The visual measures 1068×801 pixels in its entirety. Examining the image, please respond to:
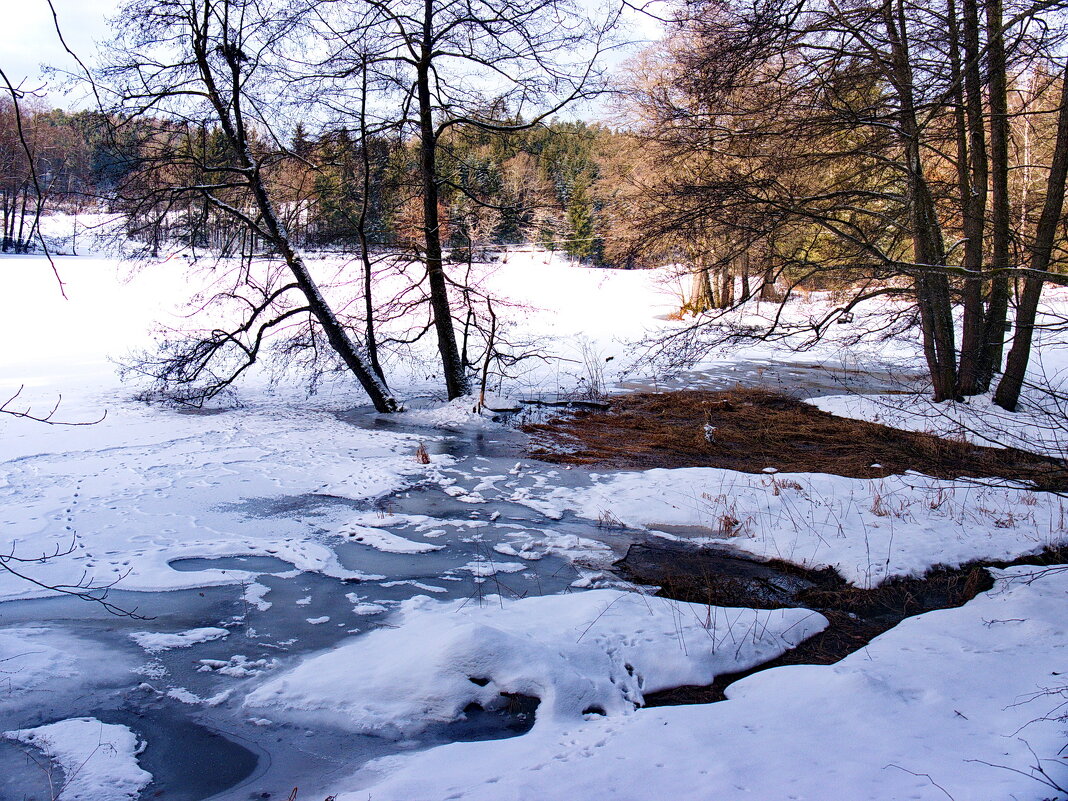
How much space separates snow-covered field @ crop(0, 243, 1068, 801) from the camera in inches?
132

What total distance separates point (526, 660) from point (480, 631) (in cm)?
37

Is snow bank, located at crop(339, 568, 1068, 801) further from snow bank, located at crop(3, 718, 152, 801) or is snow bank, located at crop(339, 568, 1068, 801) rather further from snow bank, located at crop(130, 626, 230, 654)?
snow bank, located at crop(130, 626, 230, 654)

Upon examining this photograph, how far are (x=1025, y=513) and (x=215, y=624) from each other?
25.8 ft

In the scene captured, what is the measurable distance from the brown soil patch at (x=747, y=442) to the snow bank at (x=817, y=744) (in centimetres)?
426

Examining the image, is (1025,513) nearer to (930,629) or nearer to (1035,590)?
(1035,590)

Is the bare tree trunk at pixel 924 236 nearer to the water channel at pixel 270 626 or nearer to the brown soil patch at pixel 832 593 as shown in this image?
the brown soil patch at pixel 832 593

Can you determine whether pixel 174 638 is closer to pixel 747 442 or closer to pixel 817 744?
pixel 817 744

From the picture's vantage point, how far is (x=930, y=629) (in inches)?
192

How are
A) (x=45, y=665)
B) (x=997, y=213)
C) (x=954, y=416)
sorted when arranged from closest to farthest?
(x=45, y=665)
(x=997, y=213)
(x=954, y=416)

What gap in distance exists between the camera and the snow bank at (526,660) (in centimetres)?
410

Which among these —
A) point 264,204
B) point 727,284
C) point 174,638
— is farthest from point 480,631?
point 727,284

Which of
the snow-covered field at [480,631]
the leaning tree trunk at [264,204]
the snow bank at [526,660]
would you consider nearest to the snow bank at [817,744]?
the snow-covered field at [480,631]

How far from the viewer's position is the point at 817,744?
11.1 feet

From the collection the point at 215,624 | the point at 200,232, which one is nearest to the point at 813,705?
the point at 215,624
